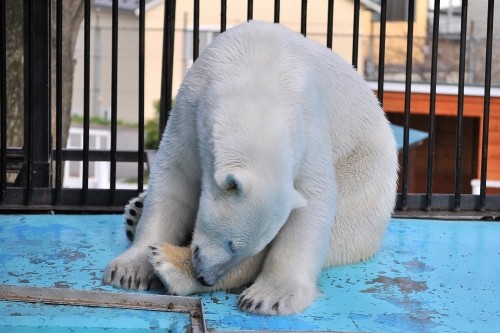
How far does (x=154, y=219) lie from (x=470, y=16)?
25.6 feet

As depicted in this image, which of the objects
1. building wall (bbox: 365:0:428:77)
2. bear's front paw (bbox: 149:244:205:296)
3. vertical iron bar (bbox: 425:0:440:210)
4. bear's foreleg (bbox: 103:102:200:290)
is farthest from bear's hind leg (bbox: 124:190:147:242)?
building wall (bbox: 365:0:428:77)

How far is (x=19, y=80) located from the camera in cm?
683

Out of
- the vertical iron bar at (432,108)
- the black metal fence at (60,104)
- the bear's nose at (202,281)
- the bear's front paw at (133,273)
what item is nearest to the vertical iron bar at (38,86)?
the black metal fence at (60,104)

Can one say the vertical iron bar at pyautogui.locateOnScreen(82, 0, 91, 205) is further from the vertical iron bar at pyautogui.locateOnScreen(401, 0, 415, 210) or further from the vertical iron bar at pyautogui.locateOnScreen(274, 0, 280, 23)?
the vertical iron bar at pyautogui.locateOnScreen(401, 0, 415, 210)

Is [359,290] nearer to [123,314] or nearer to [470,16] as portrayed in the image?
[123,314]

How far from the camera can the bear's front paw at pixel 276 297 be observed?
244cm

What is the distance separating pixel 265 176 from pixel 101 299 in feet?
2.08

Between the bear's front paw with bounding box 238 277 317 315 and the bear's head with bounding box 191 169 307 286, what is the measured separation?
0.13 m

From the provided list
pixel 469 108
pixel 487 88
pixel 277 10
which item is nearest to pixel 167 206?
pixel 277 10

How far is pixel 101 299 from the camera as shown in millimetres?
2512

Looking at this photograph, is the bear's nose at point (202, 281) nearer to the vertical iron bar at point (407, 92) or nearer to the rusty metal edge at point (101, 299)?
the rusty metal edge at point (101, 299)

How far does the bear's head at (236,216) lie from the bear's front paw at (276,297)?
0.43 feet

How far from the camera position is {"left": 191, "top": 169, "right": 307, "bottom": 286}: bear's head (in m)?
2.24

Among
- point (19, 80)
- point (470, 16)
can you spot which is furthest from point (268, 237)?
point (470, 16)
